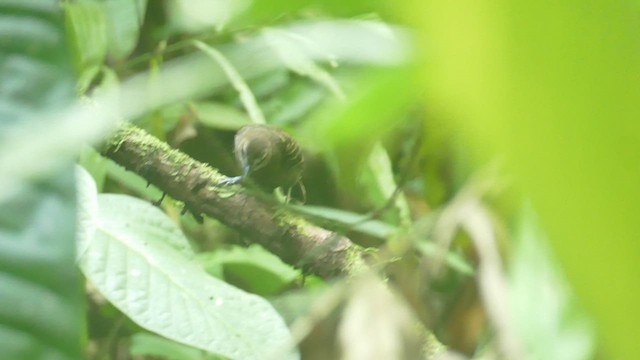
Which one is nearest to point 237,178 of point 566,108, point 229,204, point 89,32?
point 229,204

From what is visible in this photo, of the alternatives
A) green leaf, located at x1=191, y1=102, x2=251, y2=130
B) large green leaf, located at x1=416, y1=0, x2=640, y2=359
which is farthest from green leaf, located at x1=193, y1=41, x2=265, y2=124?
large green leaf, located at x1=416, y1=0, x2=640, y2=359

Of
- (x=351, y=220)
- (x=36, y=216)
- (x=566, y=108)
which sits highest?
(x=566, y=108)

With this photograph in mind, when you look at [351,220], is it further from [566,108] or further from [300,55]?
[566,108]

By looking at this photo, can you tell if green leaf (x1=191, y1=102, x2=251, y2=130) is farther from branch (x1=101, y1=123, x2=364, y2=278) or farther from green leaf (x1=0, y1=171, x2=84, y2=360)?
green leaf (x1=0, y1=171, x2=84, y2=360)

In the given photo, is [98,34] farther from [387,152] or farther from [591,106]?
[591,106]

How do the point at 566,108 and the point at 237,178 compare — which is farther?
the point at 237,178
